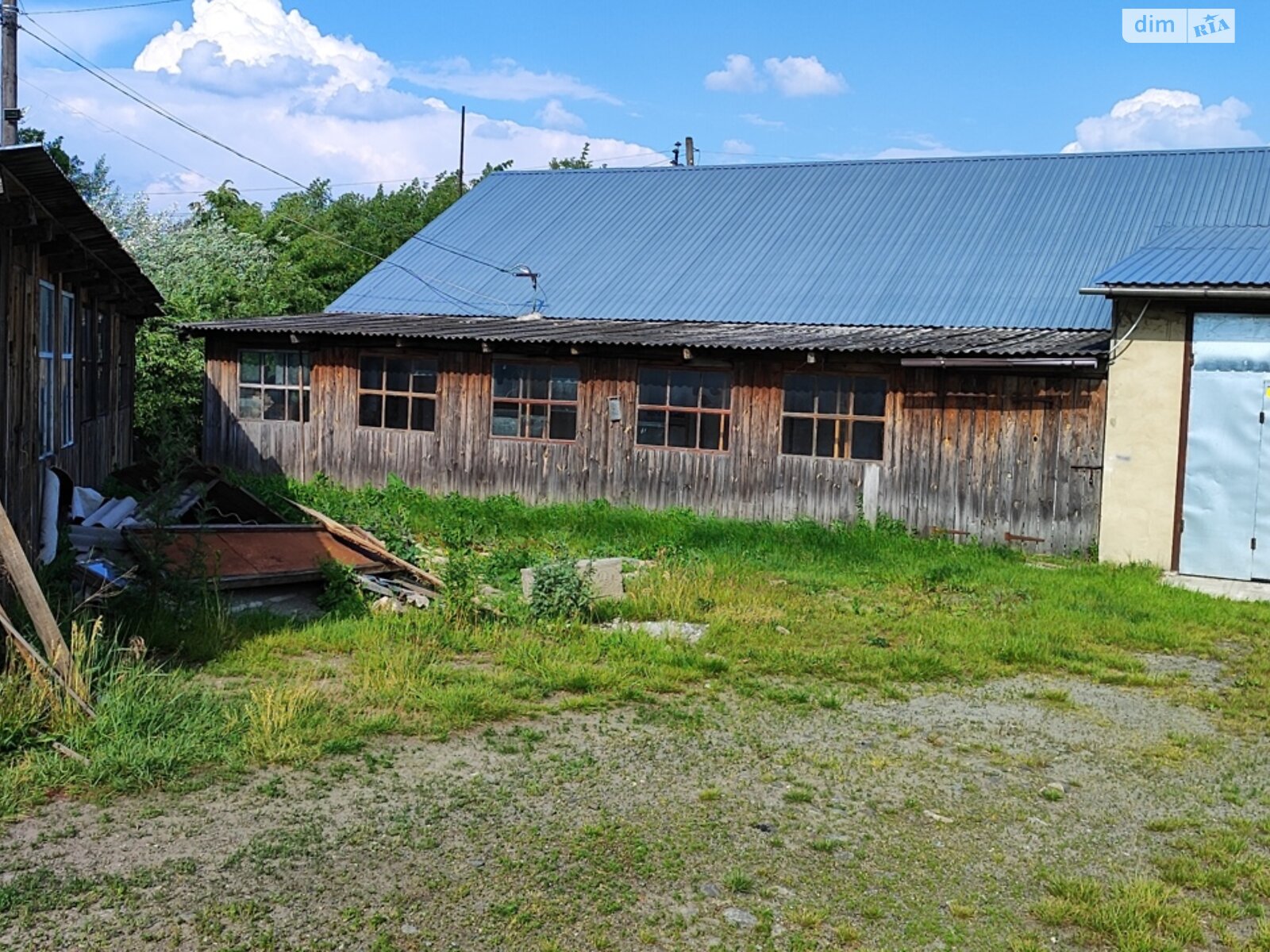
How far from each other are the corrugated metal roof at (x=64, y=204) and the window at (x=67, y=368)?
1.82 feet

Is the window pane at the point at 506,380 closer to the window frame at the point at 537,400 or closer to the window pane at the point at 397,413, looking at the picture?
the window frame at the point at 537,400

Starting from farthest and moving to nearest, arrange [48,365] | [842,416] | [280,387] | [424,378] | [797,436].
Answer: [280,387] → [424,378] → [797,436] → [842,416] → [48,365]

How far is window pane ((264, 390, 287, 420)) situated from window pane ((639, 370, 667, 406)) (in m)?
5.89

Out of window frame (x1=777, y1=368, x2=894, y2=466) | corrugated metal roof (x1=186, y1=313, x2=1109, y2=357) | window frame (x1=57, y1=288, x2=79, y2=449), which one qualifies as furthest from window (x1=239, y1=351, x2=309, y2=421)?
window frame (x1=777, y1=368, x2=894, y2=466)

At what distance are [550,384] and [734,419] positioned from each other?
9.15 feet

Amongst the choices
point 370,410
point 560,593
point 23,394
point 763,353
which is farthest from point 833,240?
point 23,394

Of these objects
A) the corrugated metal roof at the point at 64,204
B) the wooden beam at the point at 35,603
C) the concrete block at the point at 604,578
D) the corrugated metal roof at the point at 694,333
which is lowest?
the concrete block at the point at 604,578

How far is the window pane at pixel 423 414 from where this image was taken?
18.6 m

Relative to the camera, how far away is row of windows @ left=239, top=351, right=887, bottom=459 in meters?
16.1

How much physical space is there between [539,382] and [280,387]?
4386mm

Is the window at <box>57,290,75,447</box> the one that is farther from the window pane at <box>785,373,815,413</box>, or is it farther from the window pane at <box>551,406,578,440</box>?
the window pane at <box>785,373,815,413</box>

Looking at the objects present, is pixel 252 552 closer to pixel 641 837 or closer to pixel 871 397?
pixel 641 837

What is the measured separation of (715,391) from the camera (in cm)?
1686

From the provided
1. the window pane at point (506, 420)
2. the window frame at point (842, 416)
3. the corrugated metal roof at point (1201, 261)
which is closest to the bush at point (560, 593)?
the corrugated metal roof at point (1201, 261)
